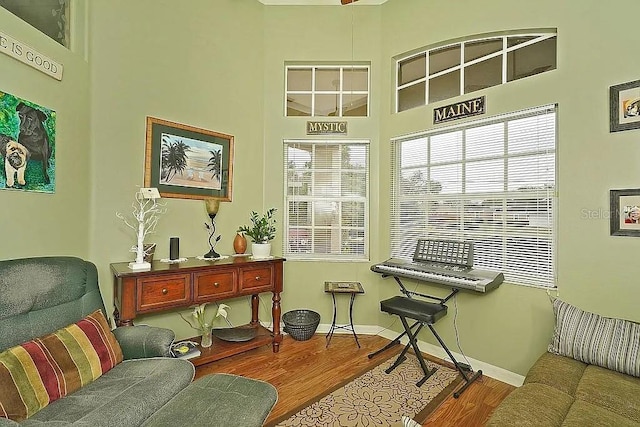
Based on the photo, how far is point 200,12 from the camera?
3297mm

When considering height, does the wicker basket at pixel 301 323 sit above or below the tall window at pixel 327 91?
below

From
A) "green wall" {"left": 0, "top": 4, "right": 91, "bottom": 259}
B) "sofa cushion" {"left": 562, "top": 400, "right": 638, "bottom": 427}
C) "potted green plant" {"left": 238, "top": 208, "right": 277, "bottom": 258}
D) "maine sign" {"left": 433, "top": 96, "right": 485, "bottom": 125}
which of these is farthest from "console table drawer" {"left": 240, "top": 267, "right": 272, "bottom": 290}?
"sofa cushion" {"left": 562, "top": 400, "right": 638, "bottom": 427}

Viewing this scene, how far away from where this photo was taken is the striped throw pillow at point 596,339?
6.12ft

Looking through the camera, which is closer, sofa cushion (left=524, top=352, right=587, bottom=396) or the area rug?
sofa cushion (left=524, top=352, right=587, bottom=396)

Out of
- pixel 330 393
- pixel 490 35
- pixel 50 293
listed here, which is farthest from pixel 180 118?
pixel 490 35

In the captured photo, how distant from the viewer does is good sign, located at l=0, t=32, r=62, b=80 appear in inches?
73.9

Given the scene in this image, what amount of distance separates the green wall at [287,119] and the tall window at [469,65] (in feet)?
0.38

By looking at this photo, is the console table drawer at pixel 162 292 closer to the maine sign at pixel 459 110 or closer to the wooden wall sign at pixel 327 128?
the wooden wall sign at pixel 327 128

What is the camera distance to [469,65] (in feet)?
10.2

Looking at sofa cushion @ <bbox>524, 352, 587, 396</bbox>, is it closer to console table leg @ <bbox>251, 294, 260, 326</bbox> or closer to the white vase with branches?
console table leg @ <bbox>251, 294, 260, 326</bbox>

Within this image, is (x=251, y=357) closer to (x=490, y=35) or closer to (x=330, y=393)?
(x=330, y=393)

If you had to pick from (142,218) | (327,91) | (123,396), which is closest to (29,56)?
(142,218)

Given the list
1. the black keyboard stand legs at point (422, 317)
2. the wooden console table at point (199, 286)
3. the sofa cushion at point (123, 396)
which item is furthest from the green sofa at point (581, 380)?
the wooden console table at point (199, 286)

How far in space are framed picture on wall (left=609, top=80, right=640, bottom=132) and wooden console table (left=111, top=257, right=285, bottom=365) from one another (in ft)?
9.39
